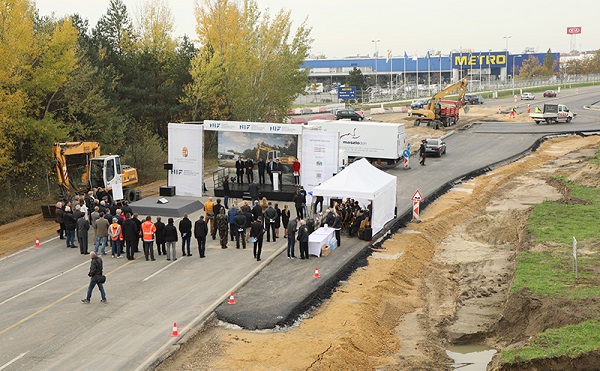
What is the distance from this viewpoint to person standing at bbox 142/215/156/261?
25.8 meters

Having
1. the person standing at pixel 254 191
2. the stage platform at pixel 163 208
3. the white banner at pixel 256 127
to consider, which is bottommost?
the stage platform at pixel 163 208

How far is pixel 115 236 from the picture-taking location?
26500 millimetres

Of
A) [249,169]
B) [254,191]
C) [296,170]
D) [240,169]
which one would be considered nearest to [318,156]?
[296,170]

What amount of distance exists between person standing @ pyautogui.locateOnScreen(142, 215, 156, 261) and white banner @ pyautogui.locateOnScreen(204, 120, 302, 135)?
1188 centimetres

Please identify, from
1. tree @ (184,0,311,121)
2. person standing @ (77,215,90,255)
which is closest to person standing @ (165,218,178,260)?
person standing @ (77,215,90,255)

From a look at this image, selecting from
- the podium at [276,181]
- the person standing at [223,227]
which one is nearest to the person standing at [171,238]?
the person standing at [223,227]

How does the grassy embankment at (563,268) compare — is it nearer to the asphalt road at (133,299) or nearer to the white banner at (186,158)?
the asphalt road at (133,299)

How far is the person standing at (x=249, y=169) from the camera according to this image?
3769 cm

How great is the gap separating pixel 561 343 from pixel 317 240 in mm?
10429

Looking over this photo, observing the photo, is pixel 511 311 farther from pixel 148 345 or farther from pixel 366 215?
pixel 148 345

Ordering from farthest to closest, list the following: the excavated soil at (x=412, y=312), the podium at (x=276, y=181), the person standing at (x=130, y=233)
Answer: the podium at (x=276, y=181) → the person standing at (x=130, y=233) → the excavated soil at (x=412, y=312)

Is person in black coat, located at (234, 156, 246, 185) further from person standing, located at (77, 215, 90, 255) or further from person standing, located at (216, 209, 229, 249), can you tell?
person standing, located at (77, 215, 90, 255)

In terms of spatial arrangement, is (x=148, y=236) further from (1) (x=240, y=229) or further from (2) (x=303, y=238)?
(2) (x=303, y=238)

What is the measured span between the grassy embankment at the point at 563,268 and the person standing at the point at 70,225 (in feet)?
53.4
